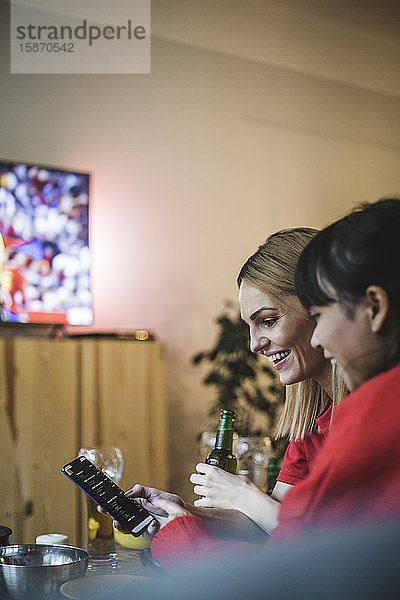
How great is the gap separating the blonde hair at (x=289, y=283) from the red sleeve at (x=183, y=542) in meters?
0.62

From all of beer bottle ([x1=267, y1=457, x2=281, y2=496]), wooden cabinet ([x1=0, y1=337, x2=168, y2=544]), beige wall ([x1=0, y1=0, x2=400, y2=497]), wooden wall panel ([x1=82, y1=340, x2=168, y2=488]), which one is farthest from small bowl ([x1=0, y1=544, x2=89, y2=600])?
beige wall ([x1=0, y1=0, x2=400, y2=497])

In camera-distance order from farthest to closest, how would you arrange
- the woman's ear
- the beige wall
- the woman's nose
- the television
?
the beige wall < the television < the woman's nose < the woman's ear

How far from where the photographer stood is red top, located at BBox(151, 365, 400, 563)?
2.50 ft

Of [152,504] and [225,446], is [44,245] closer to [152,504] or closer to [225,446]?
[225,446]

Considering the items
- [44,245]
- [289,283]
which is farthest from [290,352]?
[44,245]

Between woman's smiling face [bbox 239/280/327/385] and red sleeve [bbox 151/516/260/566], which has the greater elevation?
woman's smiling face [bbox 239/280/327/385]

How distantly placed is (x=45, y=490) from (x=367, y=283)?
254 cm

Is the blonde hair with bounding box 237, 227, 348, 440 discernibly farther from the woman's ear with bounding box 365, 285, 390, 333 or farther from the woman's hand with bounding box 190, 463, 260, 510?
the woman's ear with bounding box 365, 285, 390, 333

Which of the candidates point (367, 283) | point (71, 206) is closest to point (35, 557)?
point (367, 283)

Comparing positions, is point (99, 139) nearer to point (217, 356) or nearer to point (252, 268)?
point (217, 356)

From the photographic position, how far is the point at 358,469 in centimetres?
78

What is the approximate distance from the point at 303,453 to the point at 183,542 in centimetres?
64

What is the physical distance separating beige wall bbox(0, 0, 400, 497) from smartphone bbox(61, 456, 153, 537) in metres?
2.59

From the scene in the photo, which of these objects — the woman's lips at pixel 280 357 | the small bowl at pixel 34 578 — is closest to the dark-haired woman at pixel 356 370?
the small bowl at pixel 34 578
